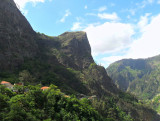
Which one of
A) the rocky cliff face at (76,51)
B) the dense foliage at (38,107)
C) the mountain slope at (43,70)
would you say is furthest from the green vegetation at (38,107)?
the rocky cliff face at (76,51)

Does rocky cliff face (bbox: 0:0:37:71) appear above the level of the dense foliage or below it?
above

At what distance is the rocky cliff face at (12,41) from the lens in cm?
6843

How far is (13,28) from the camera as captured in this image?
84938mm

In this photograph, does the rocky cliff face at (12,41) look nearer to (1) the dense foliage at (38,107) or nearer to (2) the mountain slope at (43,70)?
(2) the mountain slope at (43,70)

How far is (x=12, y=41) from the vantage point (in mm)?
77562

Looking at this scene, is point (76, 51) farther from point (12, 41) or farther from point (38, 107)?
point (38, 107)

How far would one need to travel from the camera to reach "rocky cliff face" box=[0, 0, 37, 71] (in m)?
68.4

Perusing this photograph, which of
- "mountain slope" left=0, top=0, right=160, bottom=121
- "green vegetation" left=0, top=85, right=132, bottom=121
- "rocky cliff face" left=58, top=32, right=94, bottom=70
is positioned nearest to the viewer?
"green vegetation" left=0, top=85, right=132, bottom=121

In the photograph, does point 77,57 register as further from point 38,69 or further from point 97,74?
point 38,69

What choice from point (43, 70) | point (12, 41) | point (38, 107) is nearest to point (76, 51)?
point (43, 70)

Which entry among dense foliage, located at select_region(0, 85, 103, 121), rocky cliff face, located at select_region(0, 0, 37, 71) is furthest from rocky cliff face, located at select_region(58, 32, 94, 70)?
dense foliage, located at select_region(0, 85, 103, 121)

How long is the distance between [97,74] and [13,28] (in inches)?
2977

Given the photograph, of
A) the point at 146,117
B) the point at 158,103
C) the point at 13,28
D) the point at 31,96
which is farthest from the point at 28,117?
the point at 158,103

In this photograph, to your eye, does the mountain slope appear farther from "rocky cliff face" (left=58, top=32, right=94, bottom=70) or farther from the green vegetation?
the green vegetation
